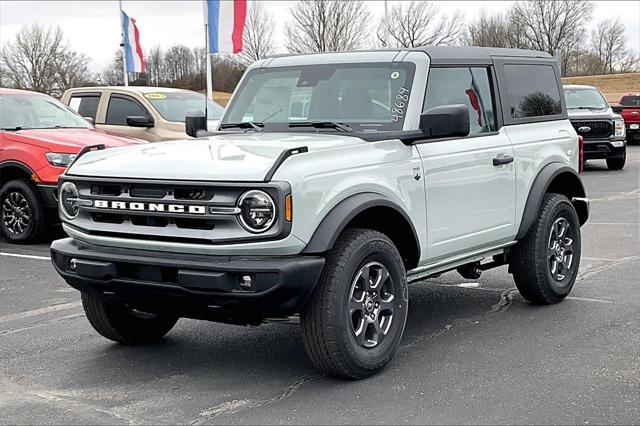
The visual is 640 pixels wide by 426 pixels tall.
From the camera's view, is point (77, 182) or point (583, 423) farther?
point (77, 182)

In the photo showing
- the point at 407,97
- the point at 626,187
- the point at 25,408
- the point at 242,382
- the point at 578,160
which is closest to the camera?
the point at 25,408

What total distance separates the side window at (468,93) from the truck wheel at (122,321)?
90.1 inches

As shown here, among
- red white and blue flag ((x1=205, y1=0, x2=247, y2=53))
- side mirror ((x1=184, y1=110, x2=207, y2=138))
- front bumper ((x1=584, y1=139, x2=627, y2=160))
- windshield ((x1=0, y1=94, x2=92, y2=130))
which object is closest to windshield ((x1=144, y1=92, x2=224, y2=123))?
windshield ((x1=0, y1=94, x2=92, y2=130))

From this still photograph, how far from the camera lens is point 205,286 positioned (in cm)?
443

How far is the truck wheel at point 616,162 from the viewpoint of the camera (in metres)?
19.6

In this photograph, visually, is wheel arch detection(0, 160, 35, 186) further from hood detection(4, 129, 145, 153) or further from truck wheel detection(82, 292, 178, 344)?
truck wheel detection(82, 292, 178, 344)

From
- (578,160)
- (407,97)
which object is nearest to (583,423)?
(407,97)

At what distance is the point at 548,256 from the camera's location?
665 cm

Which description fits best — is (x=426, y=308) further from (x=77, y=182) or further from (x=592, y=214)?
(x=592, y=214)

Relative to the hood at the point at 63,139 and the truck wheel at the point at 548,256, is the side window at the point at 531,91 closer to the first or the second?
the truck wheel at the point at 548,256

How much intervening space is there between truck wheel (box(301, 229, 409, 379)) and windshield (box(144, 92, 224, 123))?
8158 mm

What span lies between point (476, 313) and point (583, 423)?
2.40 meters

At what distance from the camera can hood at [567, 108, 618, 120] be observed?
63.5 feet

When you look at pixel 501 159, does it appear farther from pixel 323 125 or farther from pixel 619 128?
pixel 619 128
